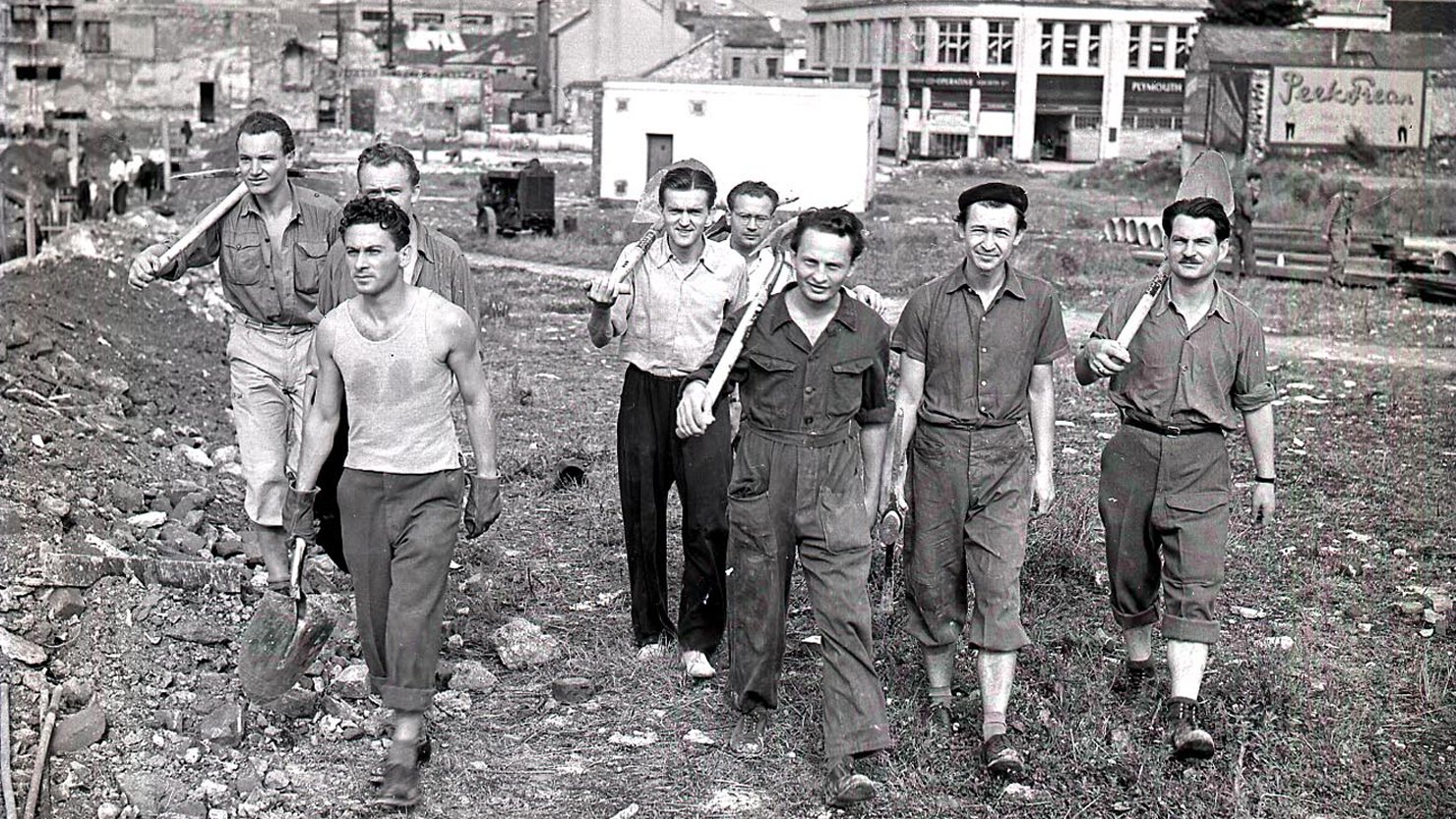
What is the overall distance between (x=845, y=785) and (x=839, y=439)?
43.3 inches

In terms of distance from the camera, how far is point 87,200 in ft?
84.8

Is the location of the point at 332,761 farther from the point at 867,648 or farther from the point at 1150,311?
the point at 1150,311

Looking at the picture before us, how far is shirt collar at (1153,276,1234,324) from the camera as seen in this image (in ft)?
17.3

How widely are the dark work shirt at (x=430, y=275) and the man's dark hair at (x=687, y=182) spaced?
79 centimetres

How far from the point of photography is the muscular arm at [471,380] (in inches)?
190

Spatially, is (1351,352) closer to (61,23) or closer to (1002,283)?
(1002,283)

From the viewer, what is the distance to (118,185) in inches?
1073

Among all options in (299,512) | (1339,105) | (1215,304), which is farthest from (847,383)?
(1339,105)

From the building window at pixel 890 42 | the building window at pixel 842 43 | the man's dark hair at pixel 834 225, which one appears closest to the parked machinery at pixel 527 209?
the man's dark hair at pixel 834 225

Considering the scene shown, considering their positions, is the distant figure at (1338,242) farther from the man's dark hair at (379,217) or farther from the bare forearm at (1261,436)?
the man's dark hair at (379,217)

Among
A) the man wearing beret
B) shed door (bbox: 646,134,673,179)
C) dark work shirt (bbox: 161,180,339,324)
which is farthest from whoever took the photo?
shed door (bbox: 646,134,673,179)

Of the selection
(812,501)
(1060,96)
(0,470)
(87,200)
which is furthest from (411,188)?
(1060,96)

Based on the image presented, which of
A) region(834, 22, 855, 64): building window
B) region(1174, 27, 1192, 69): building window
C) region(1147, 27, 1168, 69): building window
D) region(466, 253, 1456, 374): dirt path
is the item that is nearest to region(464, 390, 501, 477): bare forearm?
region(466, 253, 1456, 374): dirt path

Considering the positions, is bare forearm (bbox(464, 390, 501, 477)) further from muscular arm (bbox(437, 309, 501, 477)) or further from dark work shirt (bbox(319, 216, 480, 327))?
dark work shirt (bbox(319, 216, 480, 327))
